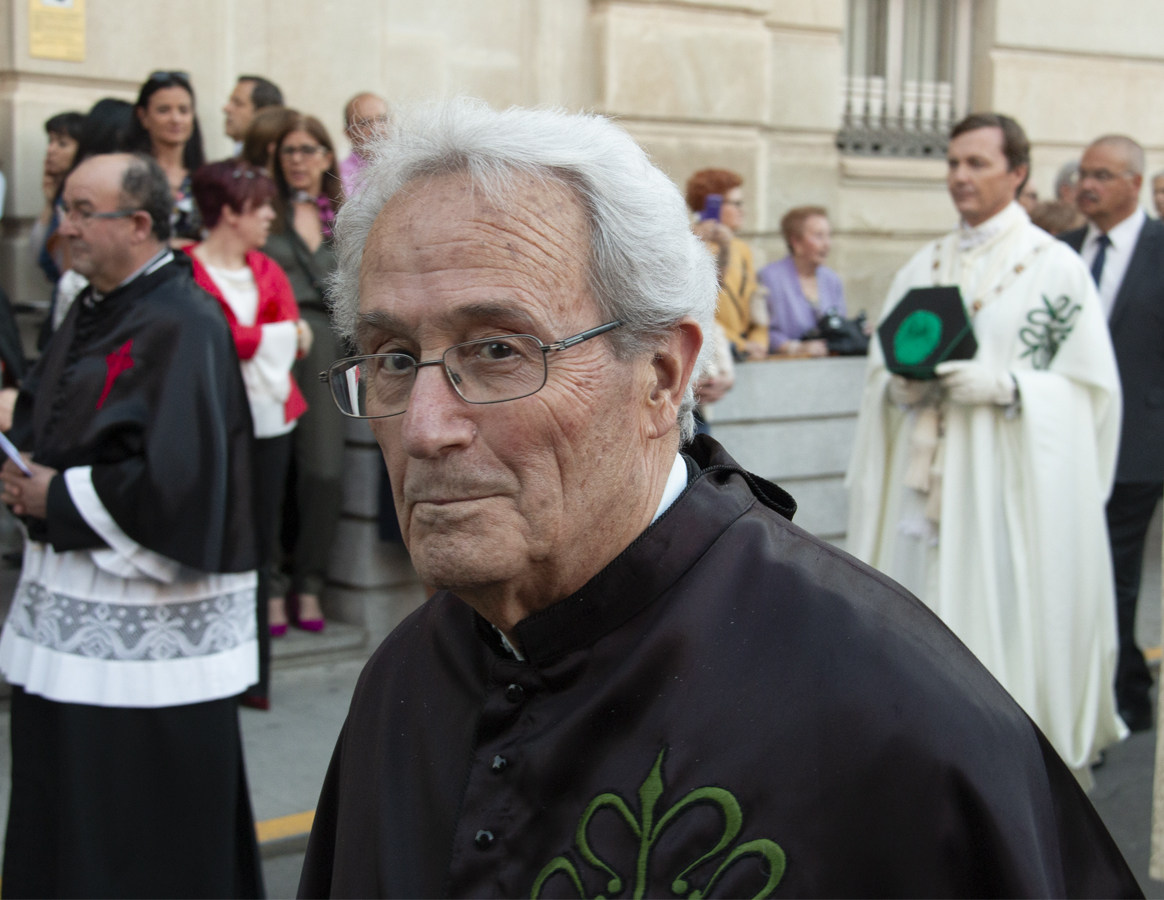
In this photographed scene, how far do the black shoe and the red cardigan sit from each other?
3.83m

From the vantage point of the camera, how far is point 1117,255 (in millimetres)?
6488

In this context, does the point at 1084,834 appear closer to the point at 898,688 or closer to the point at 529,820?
the point at 898,688

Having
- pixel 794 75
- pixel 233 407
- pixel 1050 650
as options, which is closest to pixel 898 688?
pixel 233 407

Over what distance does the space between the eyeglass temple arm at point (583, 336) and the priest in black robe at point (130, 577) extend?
2360 millimetres

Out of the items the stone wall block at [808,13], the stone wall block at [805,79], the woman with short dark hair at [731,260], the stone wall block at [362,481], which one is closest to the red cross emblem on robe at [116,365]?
the stone wall block at [362,481]

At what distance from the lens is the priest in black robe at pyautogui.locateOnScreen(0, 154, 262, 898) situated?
152 inches

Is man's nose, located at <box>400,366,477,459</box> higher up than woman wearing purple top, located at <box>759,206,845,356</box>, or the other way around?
man's nose, located at <box>400,366,477,459</box>

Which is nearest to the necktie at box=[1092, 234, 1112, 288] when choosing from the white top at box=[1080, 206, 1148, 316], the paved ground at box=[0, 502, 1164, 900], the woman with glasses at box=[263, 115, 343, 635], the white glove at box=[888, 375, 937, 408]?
the white top at box=[1080, 206, 1148, 316]

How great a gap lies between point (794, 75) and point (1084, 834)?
977cm

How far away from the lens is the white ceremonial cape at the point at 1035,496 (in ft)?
17.3

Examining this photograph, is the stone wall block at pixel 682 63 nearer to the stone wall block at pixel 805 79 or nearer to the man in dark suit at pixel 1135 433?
the stone wall block at pixel 805 79

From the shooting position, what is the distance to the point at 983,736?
157 cm

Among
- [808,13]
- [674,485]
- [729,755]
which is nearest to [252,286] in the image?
[674,485]

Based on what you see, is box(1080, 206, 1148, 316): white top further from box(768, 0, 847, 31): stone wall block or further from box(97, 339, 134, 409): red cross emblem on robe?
box(768, 0, 847, 31): stone wall block
